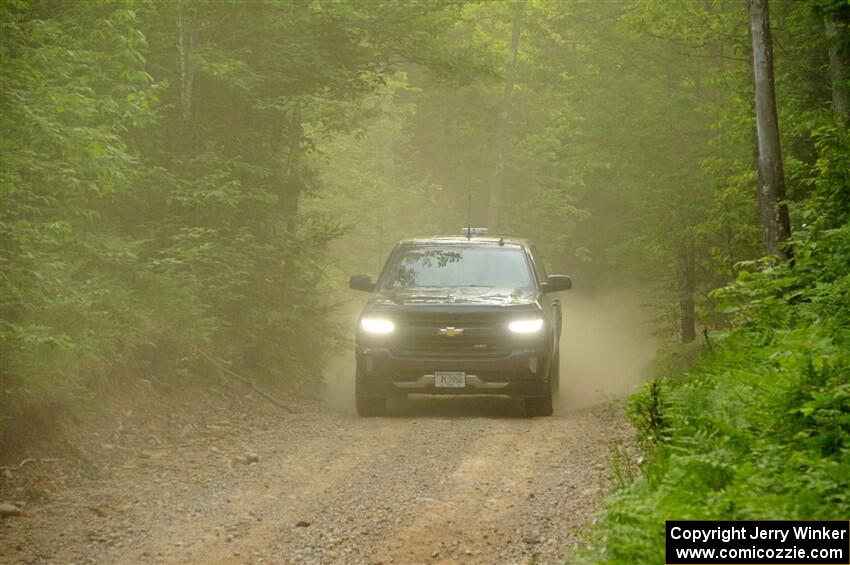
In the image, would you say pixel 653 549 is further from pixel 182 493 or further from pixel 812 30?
pixel 812 30

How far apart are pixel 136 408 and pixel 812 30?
12108mm

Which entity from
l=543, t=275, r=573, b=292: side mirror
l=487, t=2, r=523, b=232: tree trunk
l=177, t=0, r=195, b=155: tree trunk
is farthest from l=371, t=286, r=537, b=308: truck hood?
l=487, t=2, r=523, b=232: tree trunk

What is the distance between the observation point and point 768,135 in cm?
1463

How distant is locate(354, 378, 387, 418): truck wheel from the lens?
518 inches

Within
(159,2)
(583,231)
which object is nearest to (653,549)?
(159,2)

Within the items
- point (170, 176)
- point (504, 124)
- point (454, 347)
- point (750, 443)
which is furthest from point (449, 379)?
point (504, 124)

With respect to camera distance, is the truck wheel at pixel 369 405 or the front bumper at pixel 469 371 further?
the truck wheel at pixel 369 405

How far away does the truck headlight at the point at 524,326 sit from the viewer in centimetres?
1284

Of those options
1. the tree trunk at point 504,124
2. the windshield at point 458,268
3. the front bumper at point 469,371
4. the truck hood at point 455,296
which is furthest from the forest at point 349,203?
the tree trunk at point 504,124

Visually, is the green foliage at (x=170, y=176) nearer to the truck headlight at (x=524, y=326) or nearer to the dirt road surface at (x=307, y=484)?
the dirt road surface at (x=307, y=484)

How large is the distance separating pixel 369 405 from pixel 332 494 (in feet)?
14.4

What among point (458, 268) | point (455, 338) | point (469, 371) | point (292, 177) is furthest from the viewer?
point (292, 177)

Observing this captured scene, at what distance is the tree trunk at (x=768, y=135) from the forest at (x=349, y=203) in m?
0.03

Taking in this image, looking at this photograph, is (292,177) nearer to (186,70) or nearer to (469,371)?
(186,70)
